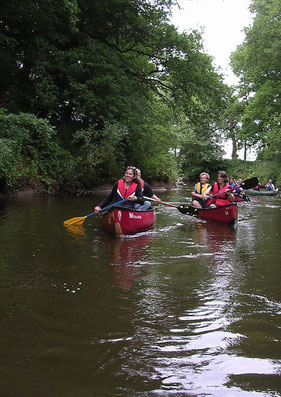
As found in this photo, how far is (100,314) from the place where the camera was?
3.06 m

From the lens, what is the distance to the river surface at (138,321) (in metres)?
2.09

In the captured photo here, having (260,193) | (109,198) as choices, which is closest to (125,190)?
(109,198)

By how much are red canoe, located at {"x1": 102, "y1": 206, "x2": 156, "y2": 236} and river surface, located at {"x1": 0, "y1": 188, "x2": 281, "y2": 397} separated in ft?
4.08

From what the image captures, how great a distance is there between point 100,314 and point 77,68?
1507 centimetres

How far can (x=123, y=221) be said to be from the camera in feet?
23.7

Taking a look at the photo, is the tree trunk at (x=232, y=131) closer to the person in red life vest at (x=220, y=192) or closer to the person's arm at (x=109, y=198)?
the person in red life vest at (x=220, y=192)

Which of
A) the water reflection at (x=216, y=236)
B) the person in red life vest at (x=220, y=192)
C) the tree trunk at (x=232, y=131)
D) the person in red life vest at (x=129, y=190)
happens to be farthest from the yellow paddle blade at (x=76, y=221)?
the tree trunk at (x=232, y=131)

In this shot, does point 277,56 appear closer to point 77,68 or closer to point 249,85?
point 249,85

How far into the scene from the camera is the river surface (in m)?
2.09

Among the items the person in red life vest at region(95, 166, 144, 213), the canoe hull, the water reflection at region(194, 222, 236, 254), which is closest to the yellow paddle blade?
the person in red life vest at region(95, 166, 144, 213)

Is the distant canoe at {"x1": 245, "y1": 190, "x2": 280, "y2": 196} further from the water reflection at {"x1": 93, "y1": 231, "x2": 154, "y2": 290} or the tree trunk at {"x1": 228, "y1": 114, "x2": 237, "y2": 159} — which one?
the tree trunk at {"x1": 228, "y1": 114, "x2": 237, "y2": 159}

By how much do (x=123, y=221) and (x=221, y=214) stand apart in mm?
3339

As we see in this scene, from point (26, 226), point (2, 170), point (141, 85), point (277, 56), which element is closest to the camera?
point (26, 226)

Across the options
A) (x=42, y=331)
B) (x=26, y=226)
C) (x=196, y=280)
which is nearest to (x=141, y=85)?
(x=26, y=226)
